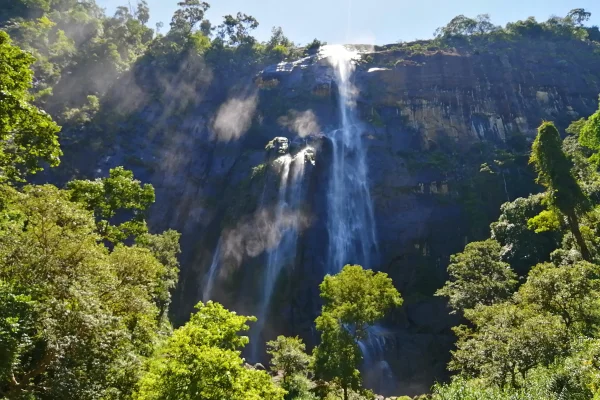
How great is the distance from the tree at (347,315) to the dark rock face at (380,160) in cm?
1165

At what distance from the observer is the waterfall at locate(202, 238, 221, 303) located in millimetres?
35406

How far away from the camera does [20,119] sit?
10117mm

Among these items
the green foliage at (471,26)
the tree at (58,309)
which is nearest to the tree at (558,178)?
the tree at (58,309)

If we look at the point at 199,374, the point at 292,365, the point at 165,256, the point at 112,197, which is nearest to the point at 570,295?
the point at 199,374

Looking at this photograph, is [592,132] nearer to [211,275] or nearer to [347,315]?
[347,315]

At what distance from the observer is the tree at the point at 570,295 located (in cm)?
1444

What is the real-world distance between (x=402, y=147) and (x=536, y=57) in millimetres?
24030

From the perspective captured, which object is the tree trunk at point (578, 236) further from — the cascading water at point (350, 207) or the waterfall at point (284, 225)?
the waterfall at point (284, 225)

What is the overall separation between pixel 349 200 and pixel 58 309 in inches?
1335

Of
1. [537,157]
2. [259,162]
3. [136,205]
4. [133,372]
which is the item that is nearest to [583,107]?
[537,157]

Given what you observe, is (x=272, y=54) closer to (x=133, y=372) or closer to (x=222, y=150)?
(x=222, y=150)

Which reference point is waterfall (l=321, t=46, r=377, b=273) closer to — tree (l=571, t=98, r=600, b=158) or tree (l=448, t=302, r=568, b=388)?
tree (l=571, t=98, r=600, b=158)

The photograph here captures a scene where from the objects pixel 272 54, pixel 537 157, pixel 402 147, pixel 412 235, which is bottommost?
pixel 537 157

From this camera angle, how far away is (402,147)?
149ft
